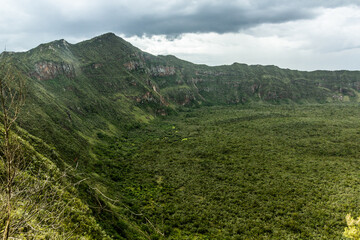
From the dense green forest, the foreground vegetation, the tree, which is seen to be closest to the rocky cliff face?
the dense green forest

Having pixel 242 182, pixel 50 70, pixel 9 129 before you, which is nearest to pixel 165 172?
pixel 242 182

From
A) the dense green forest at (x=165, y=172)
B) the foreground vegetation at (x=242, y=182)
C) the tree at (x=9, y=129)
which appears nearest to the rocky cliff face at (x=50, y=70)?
the dense green forest at (x=165, y=172)

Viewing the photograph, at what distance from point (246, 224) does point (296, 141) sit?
5568 cm

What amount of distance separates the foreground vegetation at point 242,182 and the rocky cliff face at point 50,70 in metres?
59.3

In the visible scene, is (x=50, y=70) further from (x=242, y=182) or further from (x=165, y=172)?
(x=242, y=182)

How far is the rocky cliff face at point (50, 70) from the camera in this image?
99.3m

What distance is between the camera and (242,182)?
1860 inches

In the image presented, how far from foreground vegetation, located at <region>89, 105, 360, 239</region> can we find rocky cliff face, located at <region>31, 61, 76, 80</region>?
5933cm

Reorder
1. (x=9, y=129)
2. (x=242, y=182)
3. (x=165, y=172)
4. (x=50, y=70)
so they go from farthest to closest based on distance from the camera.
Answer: (x=50, y=70), (x=165, y=172), (x=242, y=182), (x=9, y=129)

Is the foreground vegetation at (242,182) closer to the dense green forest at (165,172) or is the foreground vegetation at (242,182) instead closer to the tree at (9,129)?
the dense green forest at (165,172)

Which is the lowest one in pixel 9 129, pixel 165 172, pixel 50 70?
pixel 165 172

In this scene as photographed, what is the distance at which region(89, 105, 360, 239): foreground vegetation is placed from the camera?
32625mm

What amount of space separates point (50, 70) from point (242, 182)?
11623 cm

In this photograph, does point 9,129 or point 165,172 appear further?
point 165,172
